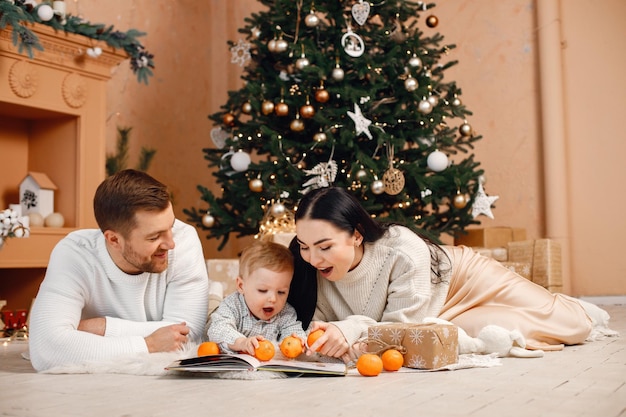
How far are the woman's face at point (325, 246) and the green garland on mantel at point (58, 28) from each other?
212 centimetres

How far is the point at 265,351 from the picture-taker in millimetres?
2205

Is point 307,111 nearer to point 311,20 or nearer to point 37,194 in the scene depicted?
point 311,20

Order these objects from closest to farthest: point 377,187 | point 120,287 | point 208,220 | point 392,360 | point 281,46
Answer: point 392,360
point 120,287
point 377,187
point 281,46
point 208,220

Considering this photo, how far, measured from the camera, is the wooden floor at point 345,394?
62.8 inches

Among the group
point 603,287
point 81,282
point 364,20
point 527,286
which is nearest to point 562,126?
point 603,287

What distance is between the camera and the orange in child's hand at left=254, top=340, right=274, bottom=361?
221 centimetres

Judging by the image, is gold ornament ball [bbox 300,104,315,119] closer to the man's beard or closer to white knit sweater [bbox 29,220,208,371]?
white knit sweater [bbox 29,220,208,371]

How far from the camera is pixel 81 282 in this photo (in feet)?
7.82

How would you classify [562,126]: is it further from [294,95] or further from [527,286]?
[527,286]

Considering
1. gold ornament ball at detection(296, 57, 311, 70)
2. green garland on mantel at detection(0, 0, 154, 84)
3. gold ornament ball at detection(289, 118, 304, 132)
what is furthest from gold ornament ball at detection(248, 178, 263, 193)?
green garland on mantel at detection(0, 0, 154, 84)

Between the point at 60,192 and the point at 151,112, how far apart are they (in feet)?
4.66

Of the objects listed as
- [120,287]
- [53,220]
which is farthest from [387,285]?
[53,220]

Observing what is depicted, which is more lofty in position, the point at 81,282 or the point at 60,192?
the point at 60,192

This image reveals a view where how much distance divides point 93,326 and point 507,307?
156 cm
